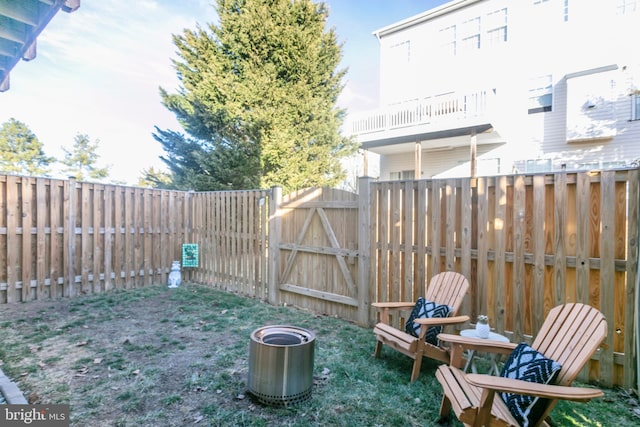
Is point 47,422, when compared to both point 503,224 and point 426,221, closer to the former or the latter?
point 426,221

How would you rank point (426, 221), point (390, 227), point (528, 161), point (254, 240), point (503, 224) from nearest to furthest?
point (503, 224), point (426, 221), point (390, 227), point (254, 240), point (528, 161)

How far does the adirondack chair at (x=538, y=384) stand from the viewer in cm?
182

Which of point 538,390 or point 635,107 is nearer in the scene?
point 538,390

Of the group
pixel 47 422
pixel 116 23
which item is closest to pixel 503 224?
pixel 47 422

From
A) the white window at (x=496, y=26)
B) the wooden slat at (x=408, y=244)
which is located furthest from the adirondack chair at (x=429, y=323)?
the white window at (x=496, y=26)

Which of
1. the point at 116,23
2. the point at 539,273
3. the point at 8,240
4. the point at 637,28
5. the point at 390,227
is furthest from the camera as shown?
the point at 637,28

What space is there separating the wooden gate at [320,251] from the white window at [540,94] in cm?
936

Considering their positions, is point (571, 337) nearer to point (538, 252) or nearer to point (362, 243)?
point (538, 252)

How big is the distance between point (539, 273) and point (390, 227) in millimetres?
Result: 1782

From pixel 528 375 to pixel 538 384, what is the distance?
0.33 m

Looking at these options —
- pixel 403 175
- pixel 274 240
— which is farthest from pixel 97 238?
pixel 403 175

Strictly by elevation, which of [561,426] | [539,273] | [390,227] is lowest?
[561,426]

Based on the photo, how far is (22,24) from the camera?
2381 mm

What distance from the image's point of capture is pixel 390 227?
4.42 metres
